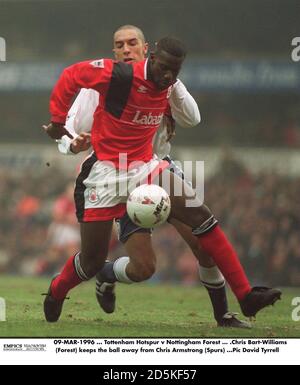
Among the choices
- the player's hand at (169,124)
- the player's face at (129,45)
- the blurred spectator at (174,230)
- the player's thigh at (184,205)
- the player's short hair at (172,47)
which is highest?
the player's short hair at (172,47)

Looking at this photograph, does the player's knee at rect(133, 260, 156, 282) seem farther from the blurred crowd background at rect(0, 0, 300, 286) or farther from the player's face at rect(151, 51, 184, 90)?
the blurred crowd background at rect(0, 0, 300, 286)

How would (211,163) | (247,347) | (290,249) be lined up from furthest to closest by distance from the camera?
(211,163) → (290,249) → (247,347)

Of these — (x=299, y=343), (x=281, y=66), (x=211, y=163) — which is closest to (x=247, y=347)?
(x=299, y=343)

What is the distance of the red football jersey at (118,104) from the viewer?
6094 mm

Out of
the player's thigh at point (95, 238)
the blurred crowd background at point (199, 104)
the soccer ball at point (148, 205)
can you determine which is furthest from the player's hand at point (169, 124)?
the blurred crowd background at point (199, 104)

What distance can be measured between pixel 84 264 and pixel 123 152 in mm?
907

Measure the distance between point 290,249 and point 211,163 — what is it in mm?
3176

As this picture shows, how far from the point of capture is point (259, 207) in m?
14.2

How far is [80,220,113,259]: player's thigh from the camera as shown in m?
6.35

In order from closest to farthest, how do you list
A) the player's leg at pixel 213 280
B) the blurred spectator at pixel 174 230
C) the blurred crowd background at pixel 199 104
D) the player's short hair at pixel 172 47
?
the player's short hair at pixel 172 47 → the player's leg at pixel 213 280 → the blurred spectator at pixel 174 230 → the blurred crowd background at pixel 199 104

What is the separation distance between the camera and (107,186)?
6.41 m

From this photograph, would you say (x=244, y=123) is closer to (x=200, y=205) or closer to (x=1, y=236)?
(x=1, y=236)

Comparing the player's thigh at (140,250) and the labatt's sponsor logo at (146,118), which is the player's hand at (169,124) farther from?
the player's thigh at (140,250)

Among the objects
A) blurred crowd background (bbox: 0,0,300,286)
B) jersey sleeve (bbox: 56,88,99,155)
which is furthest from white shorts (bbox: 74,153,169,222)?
blurred crowd background (bbox: 0,0,300,286)
